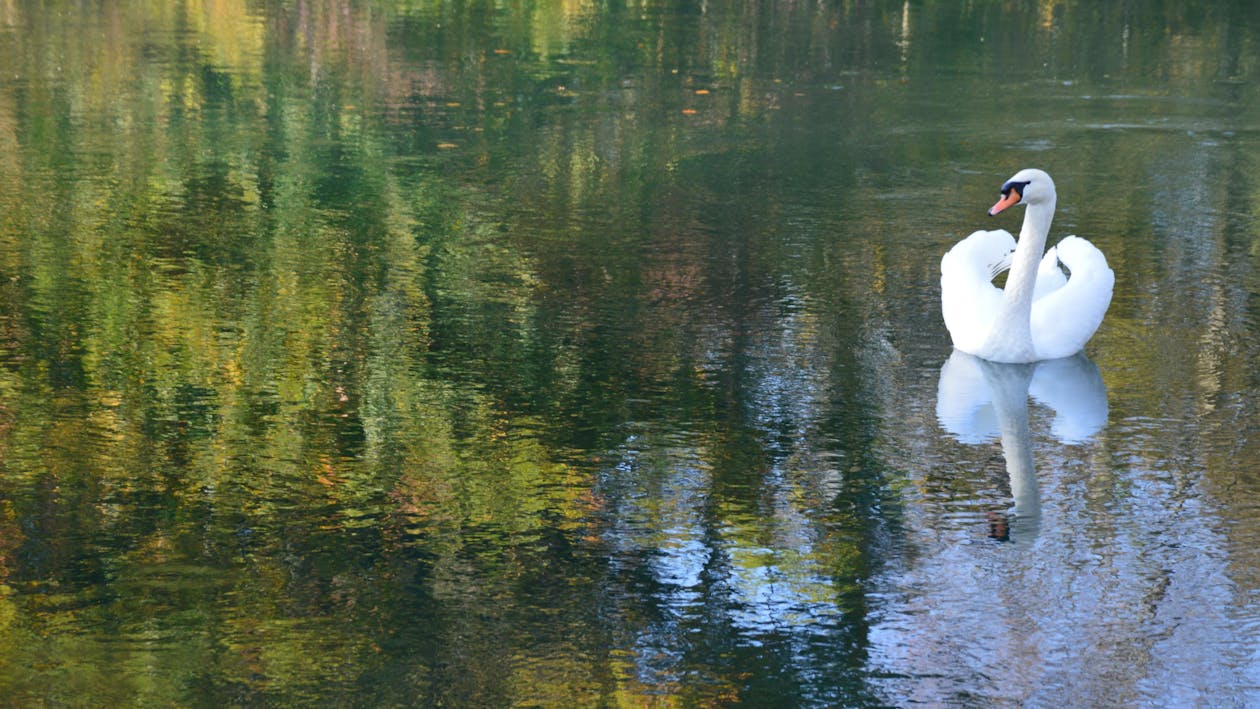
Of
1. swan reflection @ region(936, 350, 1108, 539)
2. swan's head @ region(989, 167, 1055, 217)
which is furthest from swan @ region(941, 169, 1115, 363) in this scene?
swan reflection @ region(936, 350, 1108, 539)

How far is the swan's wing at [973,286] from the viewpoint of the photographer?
29.9 feet

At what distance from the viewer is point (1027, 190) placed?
900 centimetres

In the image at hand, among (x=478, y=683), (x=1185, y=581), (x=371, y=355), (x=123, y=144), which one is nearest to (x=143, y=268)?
(x=371, y=355)

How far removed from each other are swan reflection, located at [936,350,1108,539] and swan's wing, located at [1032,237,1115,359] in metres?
0.10

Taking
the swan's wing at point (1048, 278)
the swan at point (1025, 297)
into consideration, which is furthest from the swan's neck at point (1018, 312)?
the swan's wing at point (1048, 278)

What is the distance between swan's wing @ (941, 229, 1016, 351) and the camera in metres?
9.10

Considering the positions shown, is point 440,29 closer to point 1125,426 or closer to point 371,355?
point 371,355

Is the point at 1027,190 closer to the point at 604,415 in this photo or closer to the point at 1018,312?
the point at 1018,312

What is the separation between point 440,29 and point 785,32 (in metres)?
4.82

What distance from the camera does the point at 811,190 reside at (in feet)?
44.0

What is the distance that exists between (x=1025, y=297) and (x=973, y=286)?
0.46 meters

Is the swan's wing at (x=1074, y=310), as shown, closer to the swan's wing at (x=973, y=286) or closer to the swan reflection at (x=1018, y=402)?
the swan reflection at (x=1018, y=402)

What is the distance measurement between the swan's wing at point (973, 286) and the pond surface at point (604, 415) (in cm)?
25

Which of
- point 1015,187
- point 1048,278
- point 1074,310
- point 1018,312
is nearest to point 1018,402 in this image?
point 1018,312
